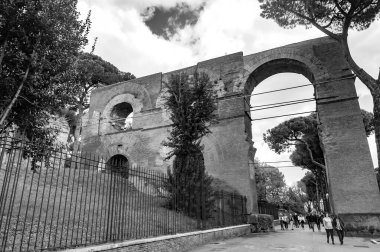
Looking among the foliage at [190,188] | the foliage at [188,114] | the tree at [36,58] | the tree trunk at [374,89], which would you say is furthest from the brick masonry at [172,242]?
the tree trunk at [374,89]

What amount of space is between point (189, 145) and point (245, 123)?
15.4ft

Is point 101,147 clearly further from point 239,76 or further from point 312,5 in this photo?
point 312,5

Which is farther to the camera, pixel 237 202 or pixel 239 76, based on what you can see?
pixel 239 76

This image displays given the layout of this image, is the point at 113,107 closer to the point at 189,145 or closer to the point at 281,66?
the point at 189,145

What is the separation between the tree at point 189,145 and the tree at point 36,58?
14.1ft

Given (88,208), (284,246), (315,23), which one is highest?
(315,23)

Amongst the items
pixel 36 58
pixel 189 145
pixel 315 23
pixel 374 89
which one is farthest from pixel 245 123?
pixel 36 58

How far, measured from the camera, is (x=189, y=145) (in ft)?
33.9

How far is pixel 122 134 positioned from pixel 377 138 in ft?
42.8

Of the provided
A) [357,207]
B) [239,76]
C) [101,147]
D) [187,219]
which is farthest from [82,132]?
[357,207]

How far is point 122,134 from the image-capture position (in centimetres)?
1703

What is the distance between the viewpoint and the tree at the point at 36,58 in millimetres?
4594

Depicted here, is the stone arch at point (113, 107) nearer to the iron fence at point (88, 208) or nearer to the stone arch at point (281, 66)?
the stone arch at point (281, 66)

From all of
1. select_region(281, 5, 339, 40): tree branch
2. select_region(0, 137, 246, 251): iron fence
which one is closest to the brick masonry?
select_region(0, 137, 246, 251): iron fence
